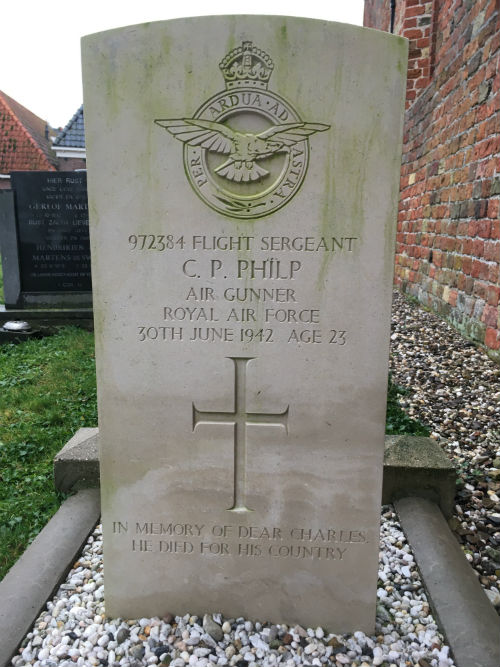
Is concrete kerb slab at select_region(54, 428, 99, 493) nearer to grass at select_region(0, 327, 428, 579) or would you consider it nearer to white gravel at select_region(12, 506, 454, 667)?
grass at select_region(0, 327, 428, 579)

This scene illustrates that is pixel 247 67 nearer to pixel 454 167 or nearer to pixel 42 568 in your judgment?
pixel 42 568

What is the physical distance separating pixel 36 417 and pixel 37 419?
3.1 inches

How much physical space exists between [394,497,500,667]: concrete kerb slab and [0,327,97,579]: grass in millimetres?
1942

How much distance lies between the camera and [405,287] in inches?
361

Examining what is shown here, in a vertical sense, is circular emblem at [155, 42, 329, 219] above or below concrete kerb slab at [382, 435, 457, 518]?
above

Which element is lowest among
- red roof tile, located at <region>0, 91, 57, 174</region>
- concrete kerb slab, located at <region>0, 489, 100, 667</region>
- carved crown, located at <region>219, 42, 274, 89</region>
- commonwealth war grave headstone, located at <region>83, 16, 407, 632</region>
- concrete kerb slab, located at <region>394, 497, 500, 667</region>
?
concrete kerb slab, located at <region>0, 489, 100, 667</region>

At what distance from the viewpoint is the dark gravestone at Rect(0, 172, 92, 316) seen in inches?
278

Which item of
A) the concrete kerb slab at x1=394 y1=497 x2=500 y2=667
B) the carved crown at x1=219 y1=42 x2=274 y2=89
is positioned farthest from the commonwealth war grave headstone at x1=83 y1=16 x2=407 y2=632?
the concrete kerb slab at x1=394 y1=497 x2=500 y2=667

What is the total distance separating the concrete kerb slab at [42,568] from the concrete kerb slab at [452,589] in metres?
1.56

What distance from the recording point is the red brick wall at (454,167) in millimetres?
5371

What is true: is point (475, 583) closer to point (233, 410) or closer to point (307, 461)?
point (307, 461)

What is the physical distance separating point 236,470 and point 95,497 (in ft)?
4.12

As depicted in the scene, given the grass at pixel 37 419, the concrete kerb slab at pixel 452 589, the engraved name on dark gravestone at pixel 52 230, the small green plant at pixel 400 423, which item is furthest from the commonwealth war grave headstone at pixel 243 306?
the engraved name on dark gravestone at pixel 52 230

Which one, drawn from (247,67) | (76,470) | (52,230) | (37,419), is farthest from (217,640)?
(52,230)
